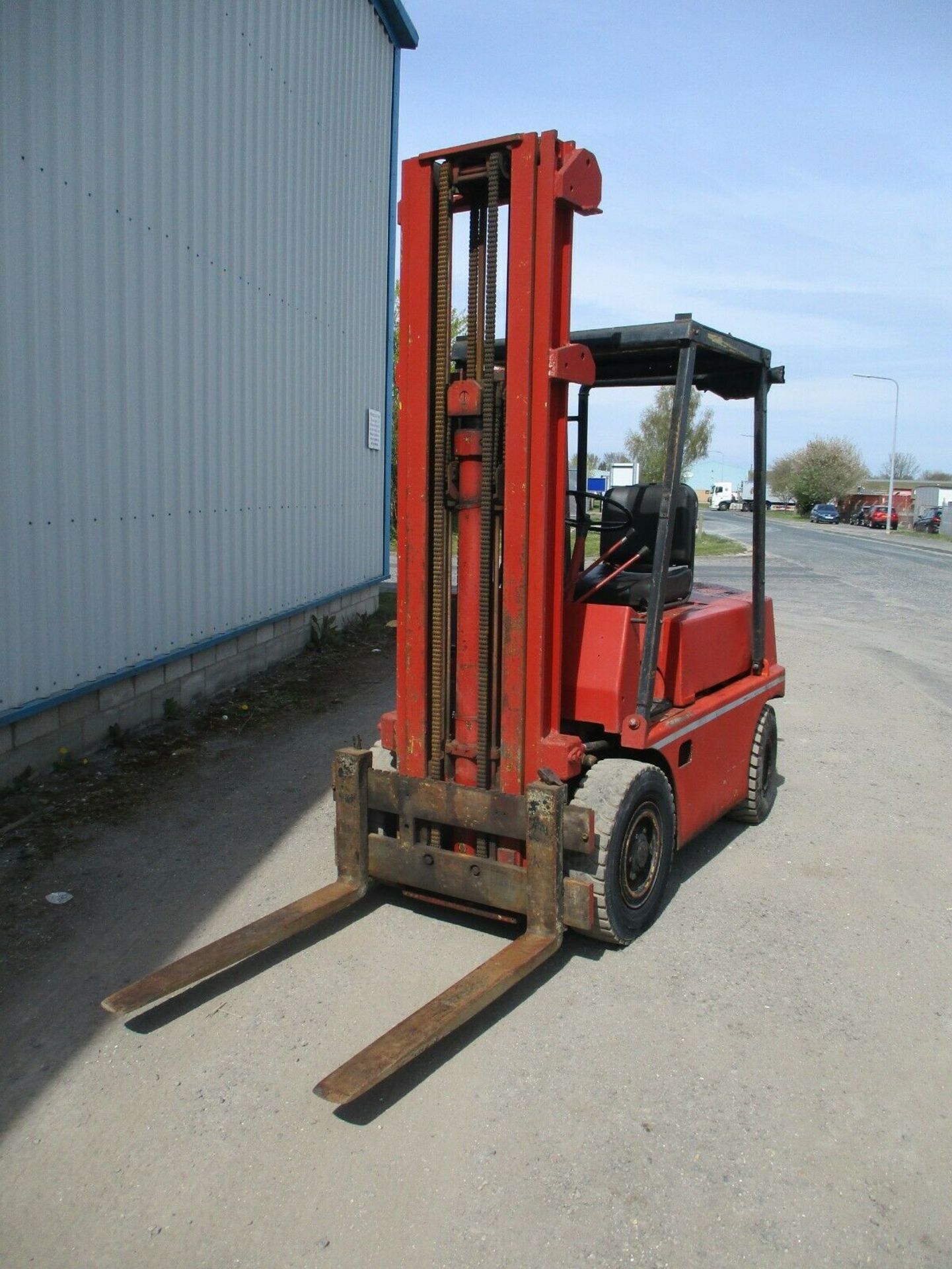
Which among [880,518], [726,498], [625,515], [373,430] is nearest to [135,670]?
[625,515]

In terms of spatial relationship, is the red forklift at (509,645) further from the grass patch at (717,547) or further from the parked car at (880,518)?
the parked car at (880,518)

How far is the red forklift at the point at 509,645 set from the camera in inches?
163

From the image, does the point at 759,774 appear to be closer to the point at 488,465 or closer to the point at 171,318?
the point at 488,465

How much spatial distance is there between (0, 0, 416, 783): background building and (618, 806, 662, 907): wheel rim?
377 centimetres

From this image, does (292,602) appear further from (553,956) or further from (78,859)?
(553,956)

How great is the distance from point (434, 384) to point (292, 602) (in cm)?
666

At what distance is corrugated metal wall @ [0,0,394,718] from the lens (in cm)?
614

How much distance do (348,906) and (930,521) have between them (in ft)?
211

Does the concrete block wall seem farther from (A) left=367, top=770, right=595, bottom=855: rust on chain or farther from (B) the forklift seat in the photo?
(B) the forklift seat

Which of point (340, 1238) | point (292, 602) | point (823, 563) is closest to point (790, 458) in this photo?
point (823, 563)

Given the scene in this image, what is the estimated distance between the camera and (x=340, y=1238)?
2.78 metres

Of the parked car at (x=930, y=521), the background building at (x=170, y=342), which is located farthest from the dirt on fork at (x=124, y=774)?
the parked car at (x=930, y=521)

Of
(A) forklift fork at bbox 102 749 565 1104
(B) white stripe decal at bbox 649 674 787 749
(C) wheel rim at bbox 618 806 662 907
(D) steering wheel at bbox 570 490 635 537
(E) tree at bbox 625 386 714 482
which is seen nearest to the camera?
(A) forklift fork at bbox 102 749 565 1104

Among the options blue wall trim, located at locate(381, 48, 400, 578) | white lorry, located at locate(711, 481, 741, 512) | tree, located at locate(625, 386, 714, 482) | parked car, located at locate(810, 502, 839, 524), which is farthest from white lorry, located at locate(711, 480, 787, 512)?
blue wall trim, located at locate(381, 48, 400, 578)
